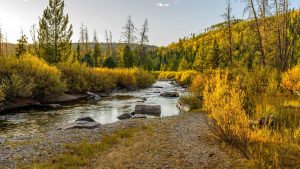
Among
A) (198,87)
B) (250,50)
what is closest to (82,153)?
(198,87)

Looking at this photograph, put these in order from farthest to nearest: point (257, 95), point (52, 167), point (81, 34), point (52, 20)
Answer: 1. point (81, 34)
2. point (52, 20)
3. point (257, 95)
4. point (52, 167)

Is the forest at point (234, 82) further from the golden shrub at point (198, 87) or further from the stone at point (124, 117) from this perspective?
the stone at point (124, 117)

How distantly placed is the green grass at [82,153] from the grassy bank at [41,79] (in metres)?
13.3

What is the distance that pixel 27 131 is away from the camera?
15.5 meters

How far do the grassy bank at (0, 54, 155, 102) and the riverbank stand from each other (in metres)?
12.5

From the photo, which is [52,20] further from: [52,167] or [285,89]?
[52,167]

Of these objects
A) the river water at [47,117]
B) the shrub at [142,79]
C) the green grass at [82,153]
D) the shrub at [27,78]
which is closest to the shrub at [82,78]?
the shrub at [27,78]

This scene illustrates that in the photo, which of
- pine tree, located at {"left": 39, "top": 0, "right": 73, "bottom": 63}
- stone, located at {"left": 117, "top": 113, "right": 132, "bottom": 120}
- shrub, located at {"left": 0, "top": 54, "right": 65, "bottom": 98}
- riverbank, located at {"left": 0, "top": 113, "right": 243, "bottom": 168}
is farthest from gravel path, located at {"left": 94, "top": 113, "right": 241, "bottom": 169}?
pine tree, located at {"left": 39, "top": 0, "right": 73, "bottom": 63}

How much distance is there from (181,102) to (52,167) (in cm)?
1571

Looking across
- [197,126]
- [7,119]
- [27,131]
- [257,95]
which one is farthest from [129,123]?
[7,119]

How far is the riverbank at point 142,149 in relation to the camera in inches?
327

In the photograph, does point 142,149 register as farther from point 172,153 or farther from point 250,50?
point 250,50

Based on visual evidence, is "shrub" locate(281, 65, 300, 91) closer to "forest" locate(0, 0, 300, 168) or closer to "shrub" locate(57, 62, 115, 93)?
"forest" locate(0, 0, 300, 168)

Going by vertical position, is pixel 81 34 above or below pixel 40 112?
above
